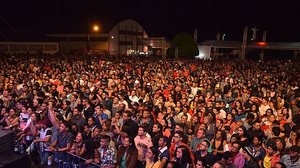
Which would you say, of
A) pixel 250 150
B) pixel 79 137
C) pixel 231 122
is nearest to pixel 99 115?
pixel 79 137

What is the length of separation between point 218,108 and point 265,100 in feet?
6.69

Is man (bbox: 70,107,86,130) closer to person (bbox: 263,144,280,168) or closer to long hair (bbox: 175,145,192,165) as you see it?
long hair (bbox: 175,145,192,165)

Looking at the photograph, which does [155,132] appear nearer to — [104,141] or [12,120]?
[104,141]

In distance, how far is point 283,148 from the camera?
5371mm

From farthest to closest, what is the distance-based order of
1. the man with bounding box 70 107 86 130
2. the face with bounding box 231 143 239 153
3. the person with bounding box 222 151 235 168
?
the man with bounding box 70 107 86 130 < the face with bounding box 231 143 239 153 < the person with bounding box 222 151 235 168

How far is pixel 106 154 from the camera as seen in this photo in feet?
16.9

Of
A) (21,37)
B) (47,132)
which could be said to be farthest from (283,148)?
(21,37)

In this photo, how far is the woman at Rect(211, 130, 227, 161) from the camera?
550 cm

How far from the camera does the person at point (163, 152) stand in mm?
4934

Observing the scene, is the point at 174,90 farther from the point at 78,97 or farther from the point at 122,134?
the point at 122,134

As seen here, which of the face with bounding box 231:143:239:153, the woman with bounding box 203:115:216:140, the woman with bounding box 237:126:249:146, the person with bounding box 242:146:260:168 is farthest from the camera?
the woman with bounding box 203:115:216:140

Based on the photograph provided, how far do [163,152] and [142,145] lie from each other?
529 millimetres

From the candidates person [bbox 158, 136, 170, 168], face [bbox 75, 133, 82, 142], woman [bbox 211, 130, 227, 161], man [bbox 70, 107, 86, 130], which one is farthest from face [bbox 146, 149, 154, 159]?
man [bbox 70, 107, 86, 130]

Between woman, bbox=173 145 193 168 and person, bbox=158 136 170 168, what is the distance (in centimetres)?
16
